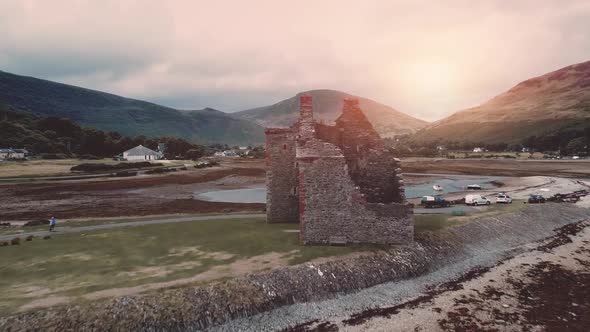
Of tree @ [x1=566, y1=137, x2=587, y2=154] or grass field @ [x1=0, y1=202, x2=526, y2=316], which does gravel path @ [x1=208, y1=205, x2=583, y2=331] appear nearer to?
grass field @ [x1=0, y1=202, x2=526, y2=316]

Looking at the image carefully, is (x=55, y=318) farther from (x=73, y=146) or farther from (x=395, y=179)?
(x=73, y=146)

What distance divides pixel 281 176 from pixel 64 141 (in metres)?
150

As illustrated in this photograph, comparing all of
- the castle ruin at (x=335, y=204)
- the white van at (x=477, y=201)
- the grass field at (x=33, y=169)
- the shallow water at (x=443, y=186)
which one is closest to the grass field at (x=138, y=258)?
the castle ruin at (x=335, y=204)

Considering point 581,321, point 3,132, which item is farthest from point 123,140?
point 581,321

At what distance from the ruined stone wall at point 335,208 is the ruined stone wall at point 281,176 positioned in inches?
275

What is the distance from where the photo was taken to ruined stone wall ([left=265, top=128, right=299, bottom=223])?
31.1m

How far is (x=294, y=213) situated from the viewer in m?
31.2

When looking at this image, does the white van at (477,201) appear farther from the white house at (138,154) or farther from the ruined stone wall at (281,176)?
the white house at (138,154)

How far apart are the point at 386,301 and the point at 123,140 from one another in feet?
520

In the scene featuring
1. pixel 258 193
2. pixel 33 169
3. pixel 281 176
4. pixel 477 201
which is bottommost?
pixel 258 193

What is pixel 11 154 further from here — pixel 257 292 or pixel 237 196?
→ pixel 257 292

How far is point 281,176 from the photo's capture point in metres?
31.2

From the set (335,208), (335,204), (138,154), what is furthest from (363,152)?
(138,154)

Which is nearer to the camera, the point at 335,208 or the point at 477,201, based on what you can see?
the point at 335,208
